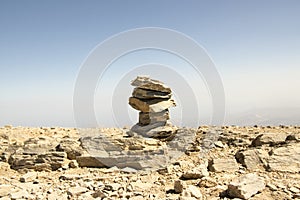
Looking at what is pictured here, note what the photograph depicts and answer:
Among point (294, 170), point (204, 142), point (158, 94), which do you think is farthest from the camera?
point (158, 94)

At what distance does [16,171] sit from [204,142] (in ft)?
31.9

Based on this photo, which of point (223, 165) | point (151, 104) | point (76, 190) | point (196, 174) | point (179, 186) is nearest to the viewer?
point (179, 186)

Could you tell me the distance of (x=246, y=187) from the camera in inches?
302

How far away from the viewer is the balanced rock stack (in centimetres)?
1966

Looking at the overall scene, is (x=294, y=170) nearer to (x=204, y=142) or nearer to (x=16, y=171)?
(x=204, y=142)

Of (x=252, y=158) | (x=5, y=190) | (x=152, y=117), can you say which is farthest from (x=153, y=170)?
(x=152, y=117)

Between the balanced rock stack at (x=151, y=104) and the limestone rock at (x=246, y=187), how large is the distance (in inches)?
448

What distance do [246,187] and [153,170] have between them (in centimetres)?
484

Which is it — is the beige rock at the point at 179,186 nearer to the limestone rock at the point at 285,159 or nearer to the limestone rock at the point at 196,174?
the limestone rock at the point at 196,174

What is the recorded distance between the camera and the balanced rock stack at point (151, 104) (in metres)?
19.7

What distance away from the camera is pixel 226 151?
1363cm

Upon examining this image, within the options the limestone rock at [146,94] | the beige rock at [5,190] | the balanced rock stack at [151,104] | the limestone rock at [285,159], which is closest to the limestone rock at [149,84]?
the balanced rock stack at [151,104]

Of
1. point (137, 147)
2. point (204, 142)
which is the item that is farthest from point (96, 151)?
point (204, 142)

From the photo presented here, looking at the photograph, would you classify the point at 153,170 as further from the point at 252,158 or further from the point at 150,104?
the point at 150,104
